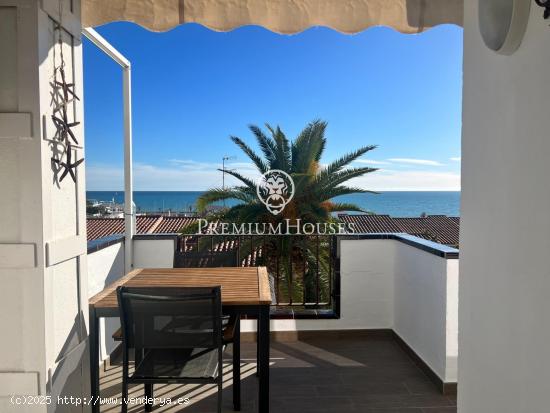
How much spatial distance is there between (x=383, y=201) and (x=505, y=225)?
52.2 m

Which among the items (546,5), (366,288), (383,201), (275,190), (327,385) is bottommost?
(327,385)

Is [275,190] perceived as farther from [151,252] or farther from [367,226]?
[367,226]

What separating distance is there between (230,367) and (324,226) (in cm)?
Answer: 370

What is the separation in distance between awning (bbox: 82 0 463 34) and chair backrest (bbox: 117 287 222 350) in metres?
1.33

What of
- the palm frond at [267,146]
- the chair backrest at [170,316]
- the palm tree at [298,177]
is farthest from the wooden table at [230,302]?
the palm frond at [267,146]

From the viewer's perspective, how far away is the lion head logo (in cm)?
620

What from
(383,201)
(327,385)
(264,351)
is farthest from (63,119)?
(383,201)

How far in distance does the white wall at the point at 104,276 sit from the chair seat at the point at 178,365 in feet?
3.28

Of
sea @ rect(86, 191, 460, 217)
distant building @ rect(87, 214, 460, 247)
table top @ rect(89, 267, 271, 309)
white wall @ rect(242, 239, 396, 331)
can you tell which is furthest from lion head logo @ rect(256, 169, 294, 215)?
sea @ rect(86, 191, 460, 217)

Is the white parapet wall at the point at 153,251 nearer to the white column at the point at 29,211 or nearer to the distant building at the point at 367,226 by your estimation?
the white column at the point at 29,211

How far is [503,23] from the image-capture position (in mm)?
1005

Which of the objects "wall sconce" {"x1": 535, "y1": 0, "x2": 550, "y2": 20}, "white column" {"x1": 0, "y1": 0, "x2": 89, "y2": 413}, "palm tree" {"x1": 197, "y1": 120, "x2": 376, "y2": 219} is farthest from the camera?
"palm tree" {"x1": 197, "y1": 120, "x2": 376, "y2": 219}

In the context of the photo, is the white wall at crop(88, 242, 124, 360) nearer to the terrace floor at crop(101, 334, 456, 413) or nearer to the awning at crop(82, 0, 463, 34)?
the terrace floor at crop(101, 334, 456, 413)

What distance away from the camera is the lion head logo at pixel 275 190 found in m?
6.20
